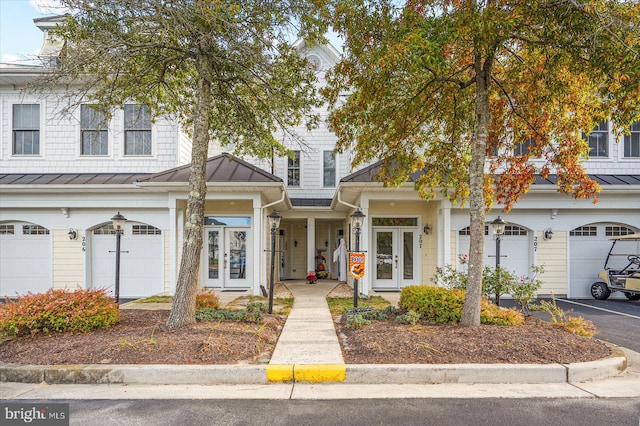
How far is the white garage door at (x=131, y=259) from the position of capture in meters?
11.5

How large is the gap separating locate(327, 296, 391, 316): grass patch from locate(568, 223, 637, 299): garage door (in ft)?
20.8

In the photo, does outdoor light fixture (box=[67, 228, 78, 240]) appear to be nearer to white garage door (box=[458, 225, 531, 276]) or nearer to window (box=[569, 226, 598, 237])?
white garage door (box=[458, 225, 531, 276])

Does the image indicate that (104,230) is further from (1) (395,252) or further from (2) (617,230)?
(2) (617,230)

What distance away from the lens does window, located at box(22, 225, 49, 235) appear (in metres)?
11.5

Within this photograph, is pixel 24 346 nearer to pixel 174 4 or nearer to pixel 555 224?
pixel 174 4

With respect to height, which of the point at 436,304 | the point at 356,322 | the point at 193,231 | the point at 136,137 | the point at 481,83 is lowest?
the point at 356,322

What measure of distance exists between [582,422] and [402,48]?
484 cm

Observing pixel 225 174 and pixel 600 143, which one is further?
pixel 600 143

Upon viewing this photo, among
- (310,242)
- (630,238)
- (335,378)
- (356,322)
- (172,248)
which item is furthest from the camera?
(310,242)

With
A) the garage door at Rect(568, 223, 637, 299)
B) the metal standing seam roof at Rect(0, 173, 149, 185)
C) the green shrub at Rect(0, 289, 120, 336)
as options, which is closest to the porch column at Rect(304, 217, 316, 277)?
the metal standing seam roof at Rect(0, 173, 149, 185)

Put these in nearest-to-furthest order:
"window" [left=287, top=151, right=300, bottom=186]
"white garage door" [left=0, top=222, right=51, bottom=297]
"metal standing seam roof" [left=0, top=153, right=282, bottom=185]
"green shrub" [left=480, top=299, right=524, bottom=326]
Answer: "green shrub" [left=480, top=299, right=524, bottom=326] < "metal standing seam roof" [left=0, top=153, right=282, bottom=185] < "white garage door" [left=0, top=222, right=51, bottom=297] < "window" [left=287, top=151, right=300, bottom=186]

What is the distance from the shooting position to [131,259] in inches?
455

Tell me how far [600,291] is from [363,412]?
35.3 feet

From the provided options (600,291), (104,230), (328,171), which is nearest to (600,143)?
(600,291)
